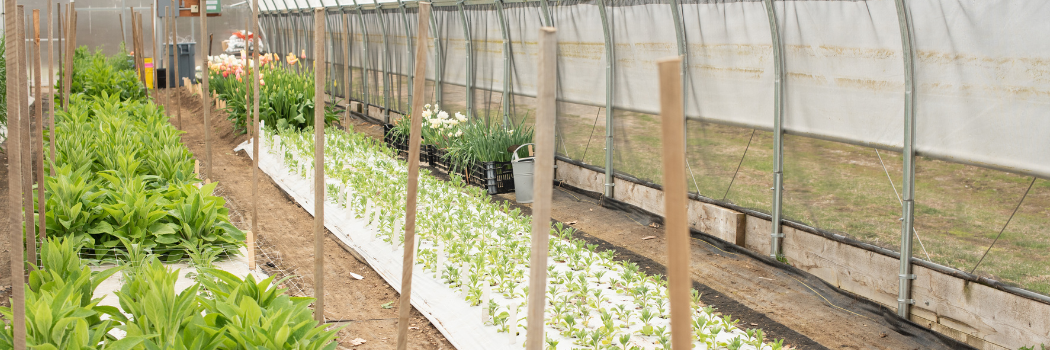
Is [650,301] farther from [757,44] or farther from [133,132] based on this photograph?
[133,132]

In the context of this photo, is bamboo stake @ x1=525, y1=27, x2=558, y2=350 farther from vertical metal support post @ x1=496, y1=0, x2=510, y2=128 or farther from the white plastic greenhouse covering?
vertical metal support post @ x1=496, y1=0, x2=510, y2=128

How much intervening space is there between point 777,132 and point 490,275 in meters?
2.44

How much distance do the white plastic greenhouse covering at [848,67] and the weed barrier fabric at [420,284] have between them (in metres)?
2.75

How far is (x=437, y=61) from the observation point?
36.8ft

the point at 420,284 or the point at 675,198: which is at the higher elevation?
the point at 675,198

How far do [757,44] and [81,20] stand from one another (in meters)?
19.5

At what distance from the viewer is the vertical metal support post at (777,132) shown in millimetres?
5562

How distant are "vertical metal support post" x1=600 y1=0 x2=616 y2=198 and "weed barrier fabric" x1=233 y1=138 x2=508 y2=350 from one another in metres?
2.59

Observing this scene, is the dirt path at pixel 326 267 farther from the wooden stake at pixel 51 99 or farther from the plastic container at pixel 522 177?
the plastic container at pixel 522 177

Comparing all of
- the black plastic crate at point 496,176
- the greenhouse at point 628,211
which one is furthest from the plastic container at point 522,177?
the black plastic crate at point 496,176

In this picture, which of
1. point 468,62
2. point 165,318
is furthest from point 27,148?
point 468,62

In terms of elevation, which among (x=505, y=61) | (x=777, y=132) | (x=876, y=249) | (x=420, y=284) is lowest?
(x=420, y=284)

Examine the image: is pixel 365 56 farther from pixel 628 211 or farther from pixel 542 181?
pixel 542 181

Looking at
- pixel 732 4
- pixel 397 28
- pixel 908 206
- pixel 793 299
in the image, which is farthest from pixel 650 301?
pixel 397 28
